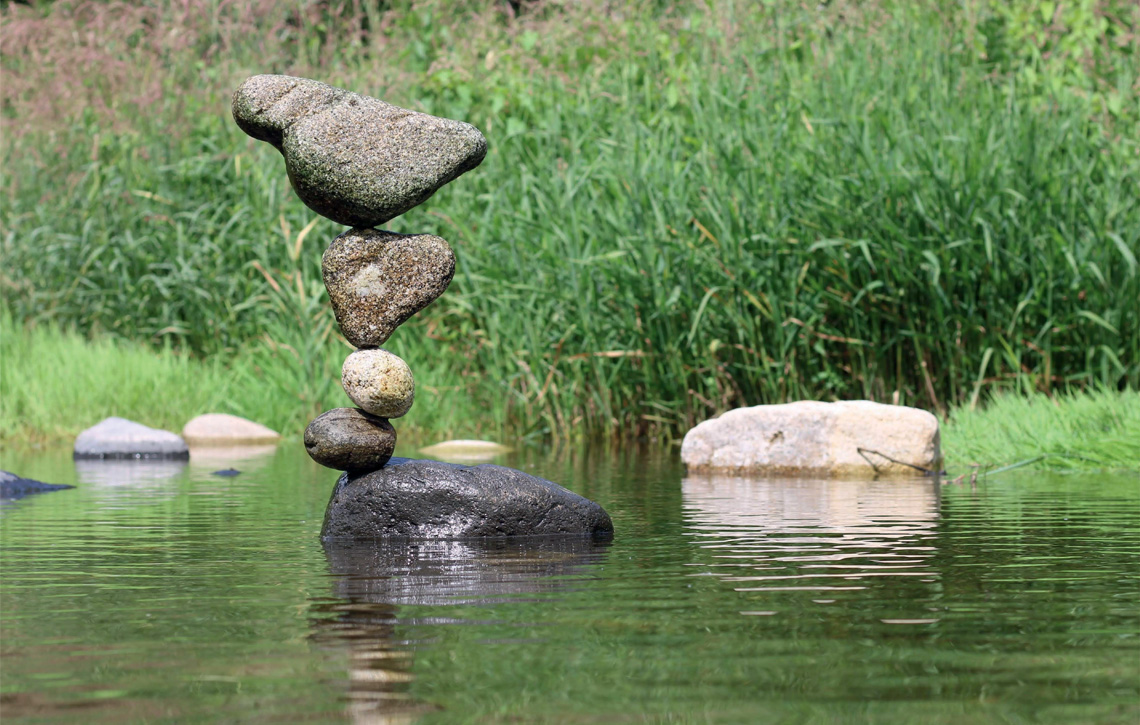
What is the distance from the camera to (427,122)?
6.27m

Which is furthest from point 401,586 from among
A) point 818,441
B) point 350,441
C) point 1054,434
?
point 1054,434

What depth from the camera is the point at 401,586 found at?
462 cm

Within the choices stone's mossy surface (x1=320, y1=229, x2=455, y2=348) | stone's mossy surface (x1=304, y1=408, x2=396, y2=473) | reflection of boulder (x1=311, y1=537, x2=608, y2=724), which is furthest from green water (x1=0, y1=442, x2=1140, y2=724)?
stone's mossy surface (x1=320, y1=229, x2=455, y2=348)

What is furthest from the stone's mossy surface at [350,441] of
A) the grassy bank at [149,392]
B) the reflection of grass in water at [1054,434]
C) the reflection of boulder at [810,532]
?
the grassy bank at [149,392]

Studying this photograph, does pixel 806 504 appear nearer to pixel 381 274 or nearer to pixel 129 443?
pixel 381 274

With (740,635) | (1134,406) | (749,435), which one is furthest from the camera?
(749,435)

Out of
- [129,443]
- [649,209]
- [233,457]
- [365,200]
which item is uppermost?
[649,209]

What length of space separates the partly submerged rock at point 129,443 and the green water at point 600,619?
14.2ft

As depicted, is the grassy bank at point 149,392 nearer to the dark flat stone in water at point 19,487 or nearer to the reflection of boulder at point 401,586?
the dark flat stone in water at point 19,487

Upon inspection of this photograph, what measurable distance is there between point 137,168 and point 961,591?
37.7ft

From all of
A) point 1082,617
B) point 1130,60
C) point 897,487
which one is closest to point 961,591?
point 1082,617

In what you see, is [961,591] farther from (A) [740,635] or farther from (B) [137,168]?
(B) [137,168]

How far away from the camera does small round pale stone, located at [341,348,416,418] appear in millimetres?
6309

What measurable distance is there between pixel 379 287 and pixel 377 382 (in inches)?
16.0
